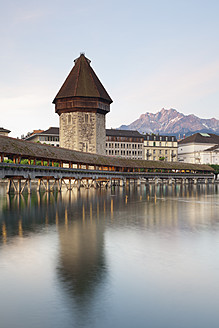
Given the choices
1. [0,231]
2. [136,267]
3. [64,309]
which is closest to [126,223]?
[0,231]

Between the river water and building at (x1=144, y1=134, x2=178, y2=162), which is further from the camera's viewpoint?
building at (x1=144, y1=134, x2=178, y2=162)

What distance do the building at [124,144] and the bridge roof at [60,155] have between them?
4008 centimetres

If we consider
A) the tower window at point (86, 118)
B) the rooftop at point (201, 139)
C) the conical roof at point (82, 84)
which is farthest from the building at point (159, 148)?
the tower window at point (86, 118)

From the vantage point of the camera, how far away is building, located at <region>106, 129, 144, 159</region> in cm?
12612

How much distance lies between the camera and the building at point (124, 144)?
12612 cm

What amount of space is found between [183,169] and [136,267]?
77.6 m

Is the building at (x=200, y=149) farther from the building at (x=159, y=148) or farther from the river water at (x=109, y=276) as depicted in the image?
the river water at (x=109, y=276)

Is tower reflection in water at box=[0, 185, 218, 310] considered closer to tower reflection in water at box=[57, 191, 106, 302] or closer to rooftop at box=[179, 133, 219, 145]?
tower reflection in water at box=[57, 191, 106, 302]

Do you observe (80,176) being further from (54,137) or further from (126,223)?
(54,137)

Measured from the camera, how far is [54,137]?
120 metres

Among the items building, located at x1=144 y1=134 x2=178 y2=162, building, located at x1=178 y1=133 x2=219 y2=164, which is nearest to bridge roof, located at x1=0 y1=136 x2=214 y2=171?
building, located at x1=178 y1=133 x2=219 y2=164

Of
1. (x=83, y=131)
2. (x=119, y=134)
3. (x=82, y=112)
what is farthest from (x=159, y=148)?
(x=82, y=112)

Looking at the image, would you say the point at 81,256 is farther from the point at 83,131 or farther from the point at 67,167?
the point at 83,131

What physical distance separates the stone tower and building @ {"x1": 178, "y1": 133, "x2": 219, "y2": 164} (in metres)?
59.1
